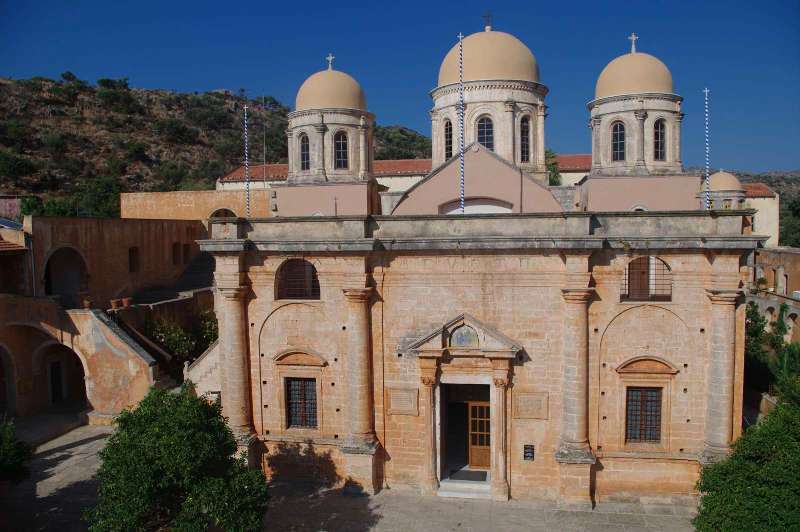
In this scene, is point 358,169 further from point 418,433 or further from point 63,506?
point 63,506

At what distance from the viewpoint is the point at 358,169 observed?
2086 centimetres

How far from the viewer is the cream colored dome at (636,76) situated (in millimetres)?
18250

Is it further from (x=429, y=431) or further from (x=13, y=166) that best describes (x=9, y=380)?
(x=13, y=166)

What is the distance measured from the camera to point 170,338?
901 inches

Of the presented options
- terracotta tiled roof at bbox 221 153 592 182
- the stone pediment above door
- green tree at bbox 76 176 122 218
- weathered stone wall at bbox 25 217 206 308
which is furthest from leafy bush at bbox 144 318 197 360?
→ green tree at bbox 76 176 122 218

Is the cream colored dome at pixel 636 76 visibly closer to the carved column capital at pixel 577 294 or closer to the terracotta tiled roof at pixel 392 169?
the carved column capital at pixel 577 294

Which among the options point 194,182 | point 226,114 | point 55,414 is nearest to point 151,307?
point 55,414

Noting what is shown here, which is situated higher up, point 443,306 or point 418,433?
point 443,306

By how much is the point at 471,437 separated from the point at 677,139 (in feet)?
37.4

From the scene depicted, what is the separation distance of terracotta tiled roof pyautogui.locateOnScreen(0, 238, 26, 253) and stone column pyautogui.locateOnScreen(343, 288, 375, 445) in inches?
600

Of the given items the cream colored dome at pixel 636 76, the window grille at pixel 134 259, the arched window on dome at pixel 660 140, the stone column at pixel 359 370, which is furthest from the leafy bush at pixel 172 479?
the window grille at pixel 134 259

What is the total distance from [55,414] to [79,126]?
161 ft

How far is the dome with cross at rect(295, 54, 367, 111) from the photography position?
810 inches

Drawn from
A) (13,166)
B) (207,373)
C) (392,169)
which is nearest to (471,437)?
(207,373)
